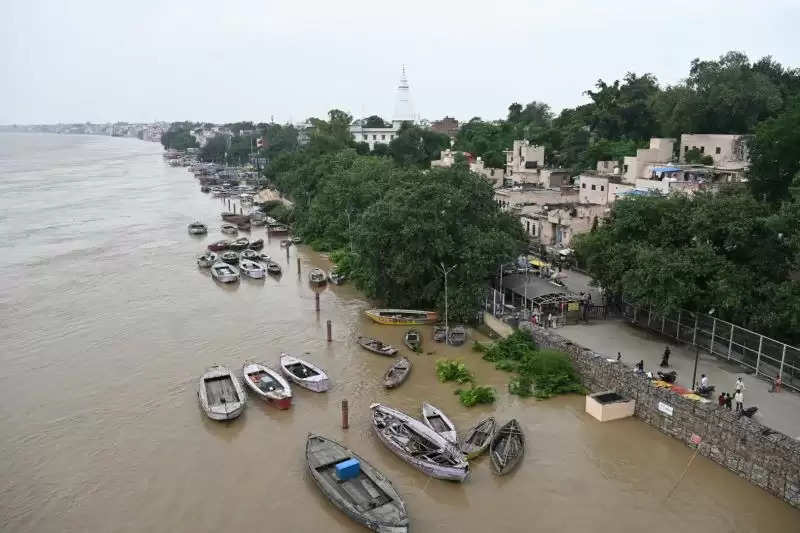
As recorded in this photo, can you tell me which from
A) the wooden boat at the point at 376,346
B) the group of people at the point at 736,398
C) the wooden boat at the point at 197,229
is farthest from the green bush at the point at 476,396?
the wooden boat at the point at 197,229

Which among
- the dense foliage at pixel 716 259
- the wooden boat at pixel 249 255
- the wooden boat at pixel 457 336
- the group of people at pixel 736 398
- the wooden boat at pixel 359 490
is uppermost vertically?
the dense foliage at pixel 716 259

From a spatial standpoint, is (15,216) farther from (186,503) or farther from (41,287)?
(186,503)

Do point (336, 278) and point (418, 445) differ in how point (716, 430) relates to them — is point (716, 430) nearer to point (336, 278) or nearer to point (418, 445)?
point (418, 445)

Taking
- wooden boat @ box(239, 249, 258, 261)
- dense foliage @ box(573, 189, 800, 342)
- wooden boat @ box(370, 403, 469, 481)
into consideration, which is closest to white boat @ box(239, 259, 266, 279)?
wooden boat @ box(239, 249, 258, 261)

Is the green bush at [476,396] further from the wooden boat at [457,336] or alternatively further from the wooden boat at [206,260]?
the wooden boat at [206,260]

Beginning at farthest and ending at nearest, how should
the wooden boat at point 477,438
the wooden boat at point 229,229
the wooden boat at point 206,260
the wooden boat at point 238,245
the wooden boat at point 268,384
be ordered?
the wooden boat at point 229,229 → the wooden boat at point 238,245 → the wooden boat at point 206,260 → the wooden boat at point 268,384 → the wooden boat at point 477,438

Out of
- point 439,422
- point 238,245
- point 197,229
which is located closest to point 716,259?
point 439,422
